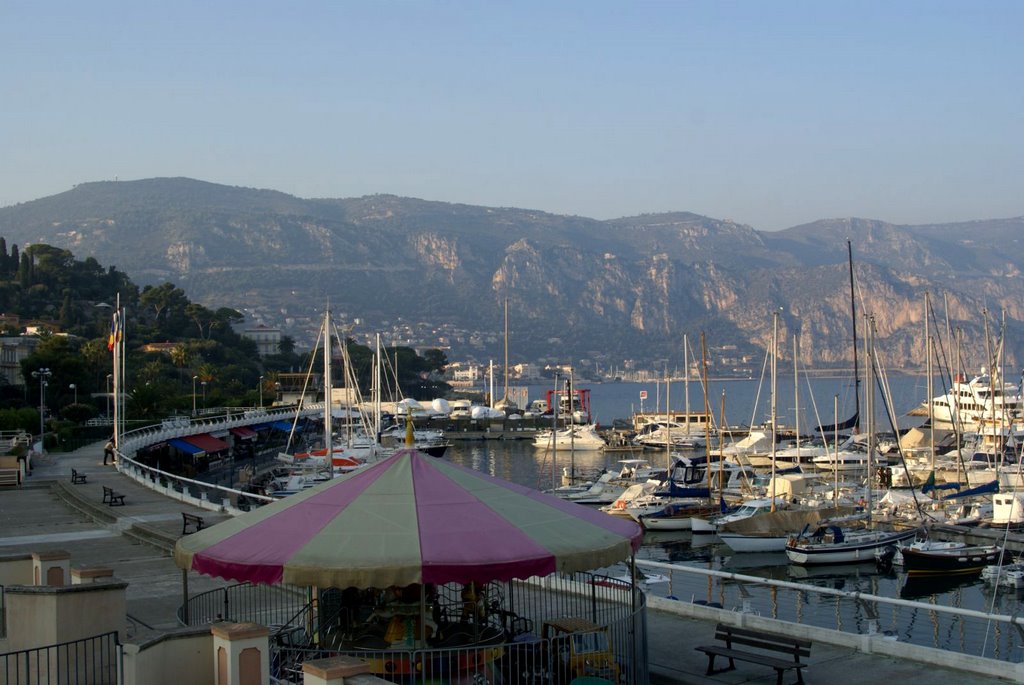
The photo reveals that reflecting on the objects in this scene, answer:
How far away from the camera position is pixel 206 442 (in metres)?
71.1

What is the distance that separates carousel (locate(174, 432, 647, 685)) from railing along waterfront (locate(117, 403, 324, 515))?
26.8ft

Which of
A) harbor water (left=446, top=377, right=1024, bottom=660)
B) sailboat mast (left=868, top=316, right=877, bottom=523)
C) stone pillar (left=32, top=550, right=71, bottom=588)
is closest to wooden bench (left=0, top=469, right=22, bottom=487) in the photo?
harbor water (left=446, top=377, right=1024, bottom=660)

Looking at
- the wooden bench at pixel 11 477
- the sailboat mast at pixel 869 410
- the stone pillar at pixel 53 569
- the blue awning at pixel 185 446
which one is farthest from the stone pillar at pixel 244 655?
the blue awning at pixel 185 446

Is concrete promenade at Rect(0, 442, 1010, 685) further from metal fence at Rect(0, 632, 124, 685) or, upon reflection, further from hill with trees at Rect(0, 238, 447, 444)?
hill with trees at Rect(0, 238, 447, 444)

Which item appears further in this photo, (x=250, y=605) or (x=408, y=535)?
(x=250, y=605)

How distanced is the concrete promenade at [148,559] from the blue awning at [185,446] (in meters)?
20.3

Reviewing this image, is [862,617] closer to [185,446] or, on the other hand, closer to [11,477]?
[11,477]

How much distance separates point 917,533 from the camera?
39.4 meters

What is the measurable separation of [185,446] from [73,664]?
59.7m

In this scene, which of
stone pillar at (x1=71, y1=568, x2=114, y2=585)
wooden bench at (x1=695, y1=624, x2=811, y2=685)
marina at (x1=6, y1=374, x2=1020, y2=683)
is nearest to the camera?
stone pillar at (x1=71, y1=568, x2=114, y2=585)

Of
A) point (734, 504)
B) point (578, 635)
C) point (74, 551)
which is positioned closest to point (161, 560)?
point (74, 551)

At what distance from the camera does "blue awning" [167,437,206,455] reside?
6688 cm

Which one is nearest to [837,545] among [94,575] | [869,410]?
[869,410]

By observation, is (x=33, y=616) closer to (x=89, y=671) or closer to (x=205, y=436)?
(x=89, y=671)
